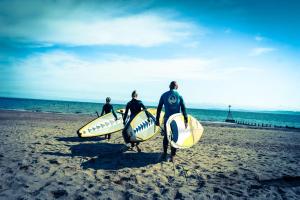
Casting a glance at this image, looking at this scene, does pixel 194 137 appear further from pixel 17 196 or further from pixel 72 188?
pixel 17 196

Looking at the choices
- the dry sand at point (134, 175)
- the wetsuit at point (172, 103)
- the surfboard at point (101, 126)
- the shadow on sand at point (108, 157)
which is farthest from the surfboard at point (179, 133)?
the surfboard at point (101, 126)

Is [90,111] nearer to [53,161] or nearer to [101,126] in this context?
[101,126]

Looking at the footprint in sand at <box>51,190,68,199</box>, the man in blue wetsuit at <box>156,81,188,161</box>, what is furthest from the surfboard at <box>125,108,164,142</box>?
the footprint in sand at <box>51,190,68,199</box>

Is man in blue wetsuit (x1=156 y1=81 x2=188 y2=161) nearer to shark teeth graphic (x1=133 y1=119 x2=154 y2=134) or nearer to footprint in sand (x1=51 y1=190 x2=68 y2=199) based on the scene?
shark teeth graphic (x1=133 y1=119 x2=154 y2=134)

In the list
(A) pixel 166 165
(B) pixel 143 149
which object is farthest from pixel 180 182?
(B) pixel 143 149

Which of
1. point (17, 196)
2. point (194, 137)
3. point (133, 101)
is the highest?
point (133, 101)

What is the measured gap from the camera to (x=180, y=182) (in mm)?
5320

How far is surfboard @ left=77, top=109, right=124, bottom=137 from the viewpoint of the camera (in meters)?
10.2

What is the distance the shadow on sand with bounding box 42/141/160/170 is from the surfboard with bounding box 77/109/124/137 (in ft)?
3.52

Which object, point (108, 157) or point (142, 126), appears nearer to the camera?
point (108, 157)

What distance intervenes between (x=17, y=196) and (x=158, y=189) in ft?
8.54

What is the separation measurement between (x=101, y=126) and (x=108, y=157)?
3.49 m

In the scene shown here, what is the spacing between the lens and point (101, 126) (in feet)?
34.9

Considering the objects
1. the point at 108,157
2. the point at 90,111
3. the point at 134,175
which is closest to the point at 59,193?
the point at 134,175
